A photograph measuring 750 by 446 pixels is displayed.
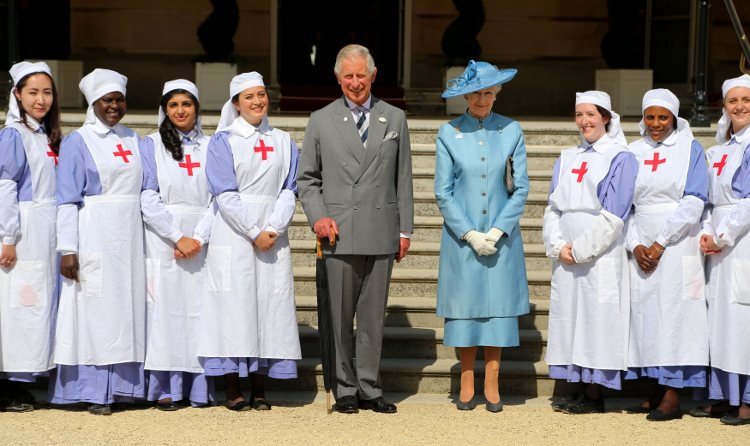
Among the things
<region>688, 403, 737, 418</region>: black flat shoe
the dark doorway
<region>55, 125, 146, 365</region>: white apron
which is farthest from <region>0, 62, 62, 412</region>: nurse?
the dark doorway

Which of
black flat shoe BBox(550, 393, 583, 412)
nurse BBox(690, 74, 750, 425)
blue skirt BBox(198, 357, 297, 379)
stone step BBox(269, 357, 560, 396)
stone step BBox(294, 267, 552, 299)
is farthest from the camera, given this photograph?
stone step BBox(294, 267, 552, 299)

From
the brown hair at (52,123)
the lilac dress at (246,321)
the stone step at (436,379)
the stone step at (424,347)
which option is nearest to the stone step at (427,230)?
the stone step at (424,347)

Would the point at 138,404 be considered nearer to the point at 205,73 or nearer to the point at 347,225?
the point at 347,225

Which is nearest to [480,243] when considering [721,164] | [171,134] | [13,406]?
[721,164]

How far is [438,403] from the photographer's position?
7855 millimetres

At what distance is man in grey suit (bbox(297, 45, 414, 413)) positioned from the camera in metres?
7.47

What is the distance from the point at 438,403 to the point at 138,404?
184cm

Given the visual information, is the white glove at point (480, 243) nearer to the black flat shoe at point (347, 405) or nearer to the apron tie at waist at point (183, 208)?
the black flat shoe at point (347, 405)

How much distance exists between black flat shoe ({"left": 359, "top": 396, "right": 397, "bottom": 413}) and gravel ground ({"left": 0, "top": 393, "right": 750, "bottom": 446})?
0.24ft

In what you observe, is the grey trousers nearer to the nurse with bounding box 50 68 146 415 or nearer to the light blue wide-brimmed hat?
the light blue wide-brimmed hat

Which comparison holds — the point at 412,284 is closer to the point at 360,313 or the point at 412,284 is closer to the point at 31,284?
the point at 360,313

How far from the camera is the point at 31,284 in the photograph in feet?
24.5

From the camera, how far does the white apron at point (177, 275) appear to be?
755 cm

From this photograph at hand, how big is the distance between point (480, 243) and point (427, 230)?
223 cm
